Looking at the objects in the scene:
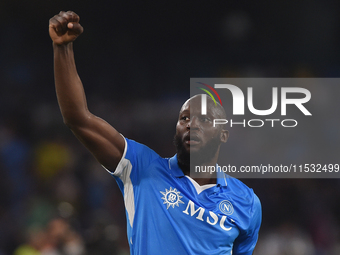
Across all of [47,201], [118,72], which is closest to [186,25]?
[118,72]

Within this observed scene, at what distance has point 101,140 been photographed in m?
2.21

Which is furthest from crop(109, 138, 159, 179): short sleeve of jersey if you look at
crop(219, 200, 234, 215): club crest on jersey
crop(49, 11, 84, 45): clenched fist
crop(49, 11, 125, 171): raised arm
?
crop(49, 11, 84, 45): clenched fist

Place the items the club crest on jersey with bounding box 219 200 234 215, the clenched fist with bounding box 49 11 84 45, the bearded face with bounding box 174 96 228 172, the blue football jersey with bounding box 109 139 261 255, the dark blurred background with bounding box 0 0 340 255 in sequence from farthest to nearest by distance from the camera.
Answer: the dark blurred background with bounding box 0 0 340 255 < the bearded face with bounding box 174 96 228 172 < the club crest on jersey with bounding box 219 200 234 215 < the blue football jersey with bounding box 109 139 261 255 < the clenched fist with bounding box 49 11 84 45

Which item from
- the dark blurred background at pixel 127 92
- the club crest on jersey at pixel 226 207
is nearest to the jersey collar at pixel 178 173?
the club crest on jersey at pixel 226 207

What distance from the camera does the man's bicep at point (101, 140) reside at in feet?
7.00

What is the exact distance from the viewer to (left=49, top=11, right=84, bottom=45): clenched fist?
1.90 metres

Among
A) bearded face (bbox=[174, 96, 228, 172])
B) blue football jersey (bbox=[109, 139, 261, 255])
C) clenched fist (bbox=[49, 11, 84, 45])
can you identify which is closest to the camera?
clenched fist (bbox=[49, 11, 84, 45])

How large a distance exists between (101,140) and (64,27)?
2.17 feet

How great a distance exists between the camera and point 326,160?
6.98m

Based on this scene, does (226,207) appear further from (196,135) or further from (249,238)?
(196,135)

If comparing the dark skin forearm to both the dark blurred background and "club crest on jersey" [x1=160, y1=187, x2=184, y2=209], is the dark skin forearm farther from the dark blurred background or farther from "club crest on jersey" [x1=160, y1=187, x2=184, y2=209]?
the dark blurred background

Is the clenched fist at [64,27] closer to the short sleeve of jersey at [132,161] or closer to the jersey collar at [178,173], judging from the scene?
the short sleeve of jersey at [132,161]

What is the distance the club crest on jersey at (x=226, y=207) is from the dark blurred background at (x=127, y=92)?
3051mm

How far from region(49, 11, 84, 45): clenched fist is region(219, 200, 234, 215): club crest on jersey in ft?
4.77
